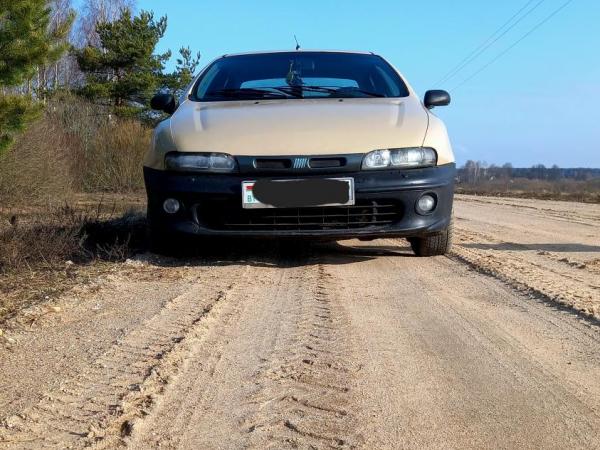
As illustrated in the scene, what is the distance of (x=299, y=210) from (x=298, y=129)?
57 cm

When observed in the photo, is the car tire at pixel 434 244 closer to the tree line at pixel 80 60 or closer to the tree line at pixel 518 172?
the tree line at pixel 80 60

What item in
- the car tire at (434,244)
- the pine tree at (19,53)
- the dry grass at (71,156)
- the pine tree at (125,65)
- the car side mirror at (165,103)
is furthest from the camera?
the pine tree at (125,65)

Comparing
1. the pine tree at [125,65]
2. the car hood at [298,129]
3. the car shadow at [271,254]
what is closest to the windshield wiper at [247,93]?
the car hood at [298,129]

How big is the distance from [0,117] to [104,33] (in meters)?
19.1

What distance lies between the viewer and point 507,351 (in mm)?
2947

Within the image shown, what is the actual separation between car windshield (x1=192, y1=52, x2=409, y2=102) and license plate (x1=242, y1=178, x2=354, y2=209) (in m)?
1.18

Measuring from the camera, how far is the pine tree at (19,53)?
891 cm

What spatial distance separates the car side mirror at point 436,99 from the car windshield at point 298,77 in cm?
21

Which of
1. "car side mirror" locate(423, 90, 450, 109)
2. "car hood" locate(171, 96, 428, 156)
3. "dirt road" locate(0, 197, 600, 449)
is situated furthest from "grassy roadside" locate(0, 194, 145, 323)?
"car side mirror" locate(423, 90, 450, 109)

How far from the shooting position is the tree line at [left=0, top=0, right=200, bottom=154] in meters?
9.12

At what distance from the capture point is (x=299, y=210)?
4.53 metres

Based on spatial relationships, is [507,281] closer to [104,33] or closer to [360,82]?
[360,82]

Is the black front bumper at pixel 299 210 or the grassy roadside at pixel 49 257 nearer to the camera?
the grassy roadside at pixel 49 257

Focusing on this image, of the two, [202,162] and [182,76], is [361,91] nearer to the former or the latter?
[202,162]
